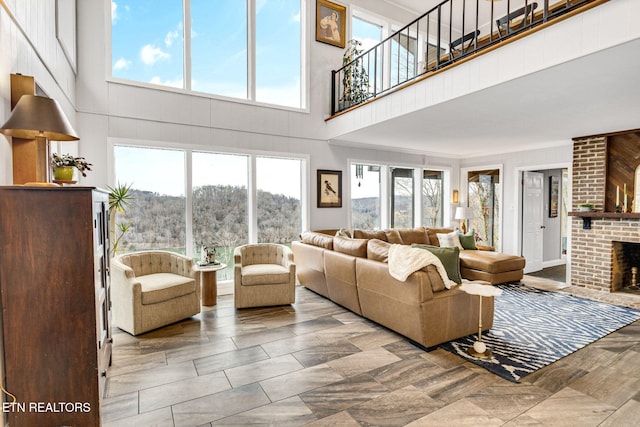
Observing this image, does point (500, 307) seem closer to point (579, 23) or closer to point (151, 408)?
point (579, 23)

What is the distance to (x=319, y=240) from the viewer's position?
4.88 meters

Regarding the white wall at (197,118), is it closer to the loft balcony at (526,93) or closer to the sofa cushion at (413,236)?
the loft balcony at (526,93)

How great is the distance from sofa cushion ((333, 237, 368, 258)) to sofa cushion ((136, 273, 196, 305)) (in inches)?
72.5

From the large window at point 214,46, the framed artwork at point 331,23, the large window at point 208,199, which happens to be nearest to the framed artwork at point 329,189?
the large window at point 208,199

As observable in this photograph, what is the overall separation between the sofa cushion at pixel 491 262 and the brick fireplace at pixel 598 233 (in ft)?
3.23

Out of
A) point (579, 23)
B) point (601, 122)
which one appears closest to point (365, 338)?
point (579, 23)

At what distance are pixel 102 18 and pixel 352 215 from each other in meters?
4.89

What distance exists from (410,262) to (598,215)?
14.0 feet

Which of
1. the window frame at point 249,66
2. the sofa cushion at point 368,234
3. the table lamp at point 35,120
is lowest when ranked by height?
the sofa cushion at point 368,234

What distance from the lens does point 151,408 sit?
7.48 feet

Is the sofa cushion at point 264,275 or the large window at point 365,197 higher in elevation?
the large window at point 365,197

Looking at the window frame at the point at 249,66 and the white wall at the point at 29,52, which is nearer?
the white wall at the point at 29,52

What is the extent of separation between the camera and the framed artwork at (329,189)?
6086mm

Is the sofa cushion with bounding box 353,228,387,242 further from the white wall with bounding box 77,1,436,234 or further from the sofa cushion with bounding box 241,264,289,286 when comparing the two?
the sofa cushion with bounding box 241,264,289,286
